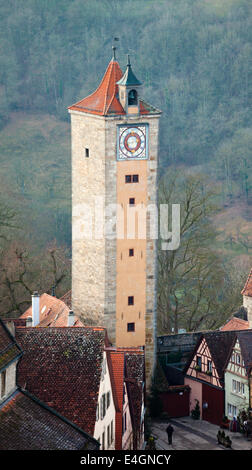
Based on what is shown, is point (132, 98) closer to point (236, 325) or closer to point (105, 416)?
point (236, 325)

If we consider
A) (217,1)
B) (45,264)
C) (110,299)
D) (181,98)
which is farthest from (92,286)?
(217,1)

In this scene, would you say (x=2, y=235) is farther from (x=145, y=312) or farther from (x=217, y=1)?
(x=217, y=1)

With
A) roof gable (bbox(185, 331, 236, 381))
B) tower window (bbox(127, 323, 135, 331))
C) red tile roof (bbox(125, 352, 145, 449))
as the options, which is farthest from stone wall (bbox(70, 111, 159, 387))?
red tile roof (bbox(125, 352, 145, 449))

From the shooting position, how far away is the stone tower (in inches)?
2435

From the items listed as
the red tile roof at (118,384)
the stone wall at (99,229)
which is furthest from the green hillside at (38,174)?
the red tile roof at (118,384)

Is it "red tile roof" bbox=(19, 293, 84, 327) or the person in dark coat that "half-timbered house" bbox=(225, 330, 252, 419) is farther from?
"red tile roof" bbox=(19, 293, 84, 327)

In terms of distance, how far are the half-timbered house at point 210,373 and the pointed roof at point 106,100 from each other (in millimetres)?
10574

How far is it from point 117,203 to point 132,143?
2676 mm

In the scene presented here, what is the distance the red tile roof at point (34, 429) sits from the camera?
39.1m

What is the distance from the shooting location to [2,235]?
8312cm

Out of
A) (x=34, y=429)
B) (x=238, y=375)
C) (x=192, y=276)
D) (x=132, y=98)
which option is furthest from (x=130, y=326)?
(x=34, y=429)

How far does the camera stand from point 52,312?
211 ft

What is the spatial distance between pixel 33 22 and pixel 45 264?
3507 inches

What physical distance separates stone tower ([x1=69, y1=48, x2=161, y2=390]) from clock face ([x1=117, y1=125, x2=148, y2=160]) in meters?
0.04
